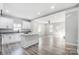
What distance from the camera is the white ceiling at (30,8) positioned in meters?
1.89

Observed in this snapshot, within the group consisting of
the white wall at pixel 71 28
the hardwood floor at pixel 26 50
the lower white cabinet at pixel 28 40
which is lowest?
the hardwood floor at pixel 26 50

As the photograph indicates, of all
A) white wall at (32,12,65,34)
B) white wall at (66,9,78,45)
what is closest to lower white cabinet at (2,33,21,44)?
white wall at (32,12,65,34)

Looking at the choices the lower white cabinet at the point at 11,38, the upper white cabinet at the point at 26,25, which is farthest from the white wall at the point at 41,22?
the lower white cabinet at the point at 11,38

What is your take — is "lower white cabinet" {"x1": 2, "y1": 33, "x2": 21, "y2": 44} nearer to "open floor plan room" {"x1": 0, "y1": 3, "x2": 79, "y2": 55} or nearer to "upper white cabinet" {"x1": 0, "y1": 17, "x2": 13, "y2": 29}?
"open floor plan room" {"x1": 0, "y1": 3, "x2": 79, "y2": 55}

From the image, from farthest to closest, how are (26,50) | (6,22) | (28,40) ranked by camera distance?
(28,40), (26,50), (6,22)

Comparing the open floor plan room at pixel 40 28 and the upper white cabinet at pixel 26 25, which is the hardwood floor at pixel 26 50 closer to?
the open floor plan room at pixel 40 28

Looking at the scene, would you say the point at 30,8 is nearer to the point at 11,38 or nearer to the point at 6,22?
the point at 6,22

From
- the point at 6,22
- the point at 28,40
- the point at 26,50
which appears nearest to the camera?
the point at 6,22

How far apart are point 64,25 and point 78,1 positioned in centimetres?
67

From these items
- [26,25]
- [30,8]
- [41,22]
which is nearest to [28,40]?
[26,25]

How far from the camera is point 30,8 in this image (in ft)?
6.39

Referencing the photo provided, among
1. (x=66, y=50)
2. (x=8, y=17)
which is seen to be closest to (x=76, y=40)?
(x=66, y=50)

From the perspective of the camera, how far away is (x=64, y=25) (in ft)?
6.40

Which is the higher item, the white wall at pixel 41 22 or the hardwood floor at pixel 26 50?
the white wall at pixel 41 22
